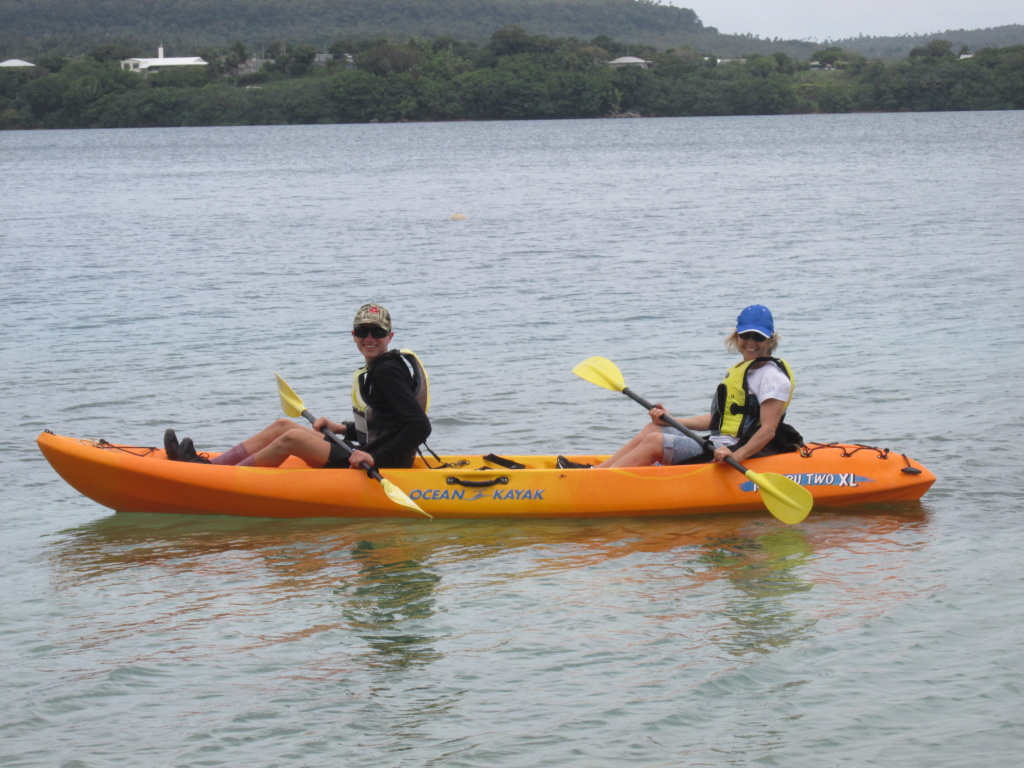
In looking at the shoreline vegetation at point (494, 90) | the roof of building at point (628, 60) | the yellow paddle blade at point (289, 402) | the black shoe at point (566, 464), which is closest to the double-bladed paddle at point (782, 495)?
the black shoe at point (566, 464)

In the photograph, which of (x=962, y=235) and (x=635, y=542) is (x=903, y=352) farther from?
(x=962, y=235)

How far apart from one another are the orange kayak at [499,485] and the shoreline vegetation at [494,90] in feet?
315

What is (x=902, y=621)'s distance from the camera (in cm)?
591

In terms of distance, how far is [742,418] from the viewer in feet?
24.5

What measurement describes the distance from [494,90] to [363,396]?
9744cm

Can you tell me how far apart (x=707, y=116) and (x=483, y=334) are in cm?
9703

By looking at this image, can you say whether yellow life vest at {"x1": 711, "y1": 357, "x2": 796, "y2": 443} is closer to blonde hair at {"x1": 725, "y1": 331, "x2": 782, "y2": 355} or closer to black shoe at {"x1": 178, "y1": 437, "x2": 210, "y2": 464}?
blonde hair at {"x1": 725, "y1": 331, "x2": 782, "y2": 355}

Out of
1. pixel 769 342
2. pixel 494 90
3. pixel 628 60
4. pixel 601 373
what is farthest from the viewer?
pixel 628 60

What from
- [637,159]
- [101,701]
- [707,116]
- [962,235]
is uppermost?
[707,116]

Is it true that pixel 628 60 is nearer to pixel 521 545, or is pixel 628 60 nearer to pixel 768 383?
pixel 768 383

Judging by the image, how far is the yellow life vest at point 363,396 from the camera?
7324 millimetres

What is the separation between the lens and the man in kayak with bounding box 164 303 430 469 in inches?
283

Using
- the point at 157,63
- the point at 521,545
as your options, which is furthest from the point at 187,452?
the point at 157,63

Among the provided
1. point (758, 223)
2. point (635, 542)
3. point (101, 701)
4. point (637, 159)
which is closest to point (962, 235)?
point (758, 223)
